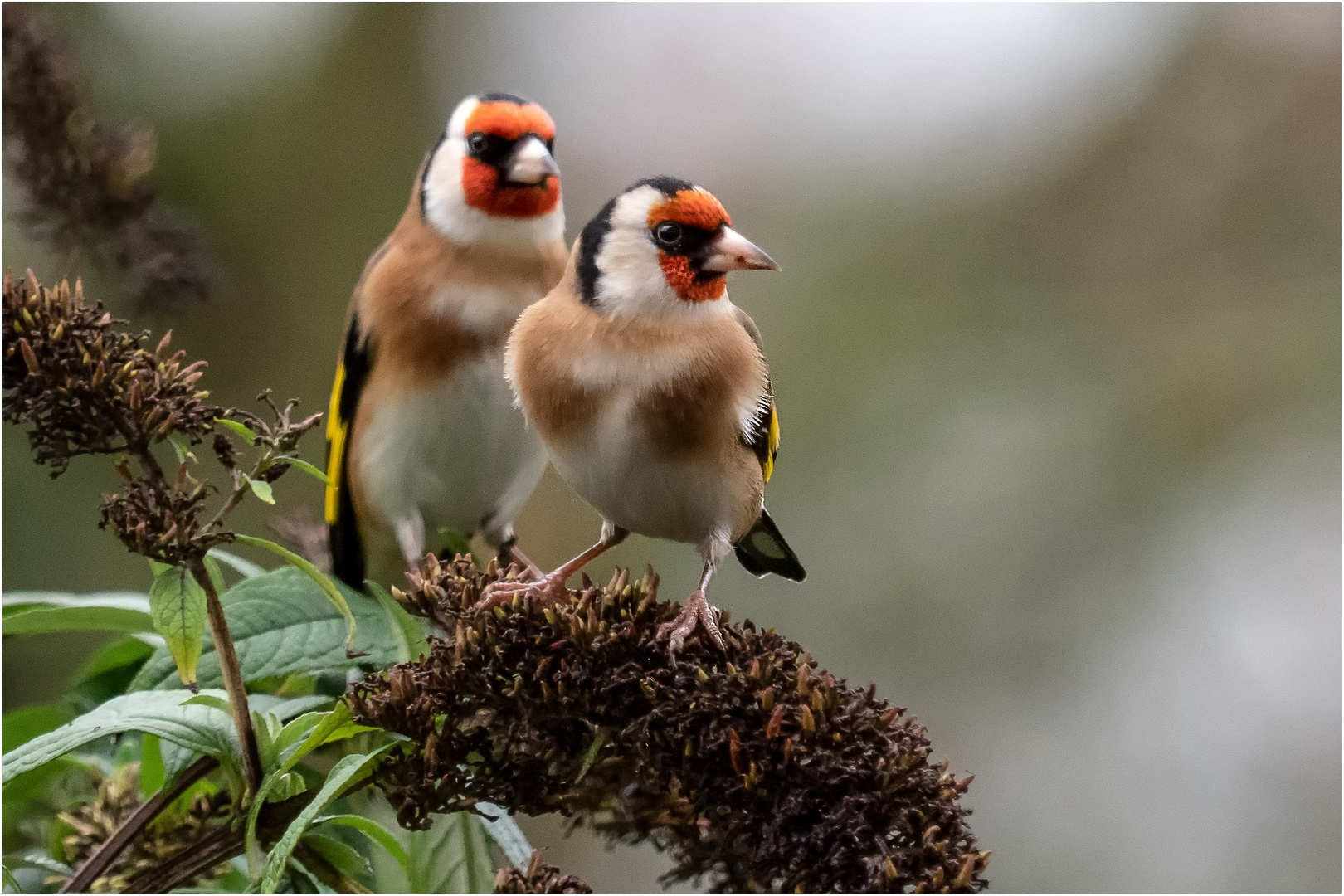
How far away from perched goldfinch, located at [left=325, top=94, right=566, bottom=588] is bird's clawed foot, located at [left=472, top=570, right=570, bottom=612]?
572 millimetres

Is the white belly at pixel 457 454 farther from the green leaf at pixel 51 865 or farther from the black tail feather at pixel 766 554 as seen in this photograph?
the green leaf at pixel 51 865

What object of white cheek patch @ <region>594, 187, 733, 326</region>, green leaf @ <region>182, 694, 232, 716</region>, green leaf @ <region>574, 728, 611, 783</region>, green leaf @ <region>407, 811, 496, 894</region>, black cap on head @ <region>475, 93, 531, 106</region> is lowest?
green leaf @ <region>407, 811, 496, 894</region>

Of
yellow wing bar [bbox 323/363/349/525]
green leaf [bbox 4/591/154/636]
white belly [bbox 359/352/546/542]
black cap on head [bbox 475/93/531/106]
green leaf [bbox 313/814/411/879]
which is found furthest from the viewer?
yellow wing bar [bbox 323/363/349/525]

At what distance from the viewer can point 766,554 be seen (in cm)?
150

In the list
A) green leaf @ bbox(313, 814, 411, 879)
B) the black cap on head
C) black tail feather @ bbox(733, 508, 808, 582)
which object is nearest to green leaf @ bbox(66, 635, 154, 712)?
green leaf @ bbox(313, 814, 411, 879)

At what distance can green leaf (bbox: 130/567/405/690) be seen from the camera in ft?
3.75

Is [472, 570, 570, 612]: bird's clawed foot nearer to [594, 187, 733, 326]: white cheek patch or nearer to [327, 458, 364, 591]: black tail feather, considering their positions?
[594, 187, 733, 326]: white cheek patch

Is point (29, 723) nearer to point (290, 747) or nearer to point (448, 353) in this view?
point (290, 747)

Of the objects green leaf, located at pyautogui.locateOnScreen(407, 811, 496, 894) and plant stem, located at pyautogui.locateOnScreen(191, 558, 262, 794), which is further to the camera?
green leaf, located at pyautogui.locateOnScreen(407, 811, 496, 894)

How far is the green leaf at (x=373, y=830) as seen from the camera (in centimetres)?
97

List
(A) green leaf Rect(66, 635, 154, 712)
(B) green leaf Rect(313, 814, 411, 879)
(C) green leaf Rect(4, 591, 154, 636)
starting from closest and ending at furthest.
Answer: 1. (B) green leaf Rect(313, 814, 411, 879)
2. (C) green leaf Rect(4, 591, 154, 636)
3. (A) green leaf Rect(66, 635, 154, 712)

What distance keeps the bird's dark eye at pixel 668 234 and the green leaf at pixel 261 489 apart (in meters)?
0.51

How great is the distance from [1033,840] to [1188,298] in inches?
72.0

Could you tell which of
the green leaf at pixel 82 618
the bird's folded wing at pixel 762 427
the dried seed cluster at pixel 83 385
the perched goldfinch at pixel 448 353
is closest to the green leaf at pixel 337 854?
the green leaf at pixel 82 618
